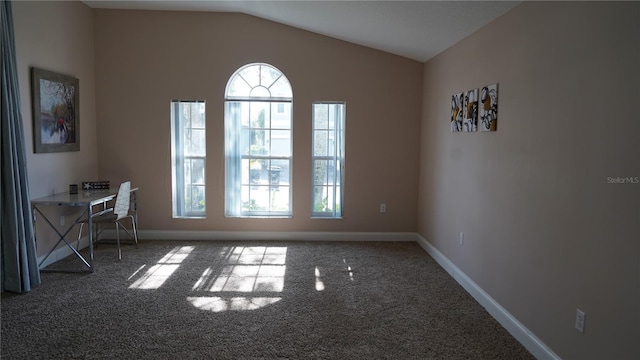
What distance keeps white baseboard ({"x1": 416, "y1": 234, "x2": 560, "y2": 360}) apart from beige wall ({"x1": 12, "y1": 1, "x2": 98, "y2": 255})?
13.9 ft

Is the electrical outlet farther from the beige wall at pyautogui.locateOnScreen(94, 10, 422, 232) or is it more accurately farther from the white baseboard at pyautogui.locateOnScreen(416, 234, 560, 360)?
the beige wall at pyautogui.locateOnScreen(94, 10, 422, 232)

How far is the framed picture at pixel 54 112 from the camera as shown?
437 centimetres

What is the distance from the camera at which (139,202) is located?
5.76m

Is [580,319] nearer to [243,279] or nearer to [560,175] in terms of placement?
[560,175]

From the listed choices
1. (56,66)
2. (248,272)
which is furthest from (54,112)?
(248,272)

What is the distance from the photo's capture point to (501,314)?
335 centimetres

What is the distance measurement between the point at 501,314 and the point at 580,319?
94 centimetres

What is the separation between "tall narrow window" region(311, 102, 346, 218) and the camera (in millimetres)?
5820

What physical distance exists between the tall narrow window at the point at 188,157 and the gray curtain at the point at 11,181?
79.6 inches

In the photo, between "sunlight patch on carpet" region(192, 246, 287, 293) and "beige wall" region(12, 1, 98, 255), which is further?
"beige wall" region(12, 1, 98, 255)

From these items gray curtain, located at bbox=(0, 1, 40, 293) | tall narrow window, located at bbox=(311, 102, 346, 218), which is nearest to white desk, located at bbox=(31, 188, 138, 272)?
gray curtain, located at bbox=(0, 1, 40, 293)

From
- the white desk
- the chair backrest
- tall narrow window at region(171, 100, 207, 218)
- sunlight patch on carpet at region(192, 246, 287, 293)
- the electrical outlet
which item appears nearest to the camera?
the electrical outlet

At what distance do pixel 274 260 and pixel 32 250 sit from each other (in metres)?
2.32

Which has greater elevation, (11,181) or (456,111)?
(456,111)
